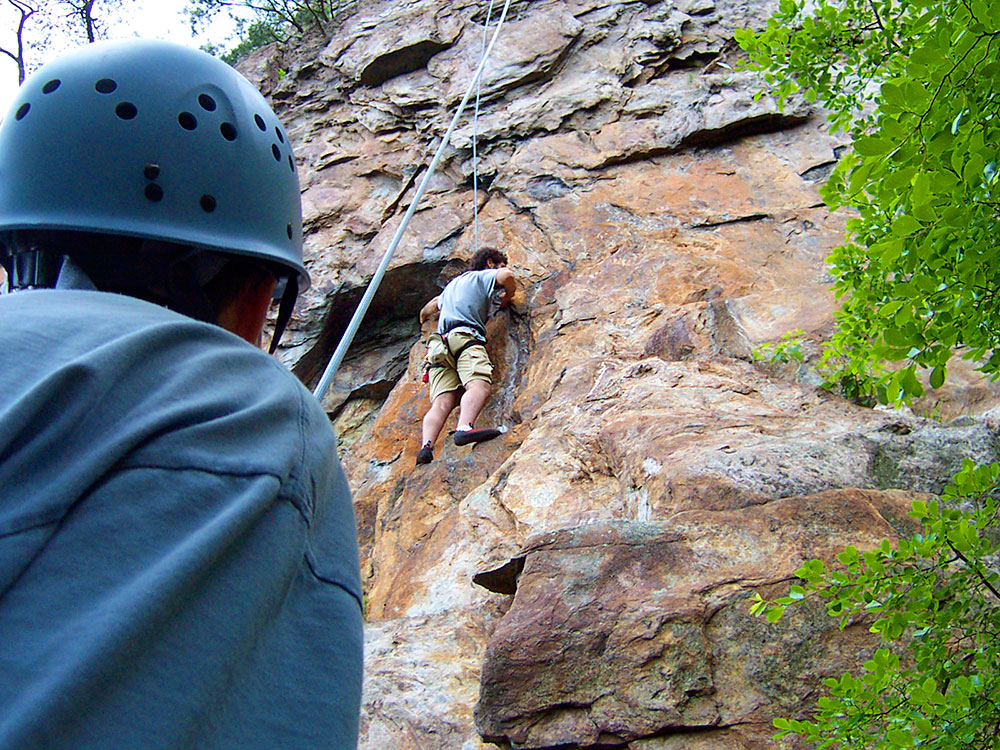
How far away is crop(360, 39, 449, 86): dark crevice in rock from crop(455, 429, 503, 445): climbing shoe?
6.42 m

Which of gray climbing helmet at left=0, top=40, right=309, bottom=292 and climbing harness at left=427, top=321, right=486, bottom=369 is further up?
gray climbing helmet at left=0, top=40, right=309, bottom=292

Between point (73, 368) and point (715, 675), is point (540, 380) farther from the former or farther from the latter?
point (73, 368)

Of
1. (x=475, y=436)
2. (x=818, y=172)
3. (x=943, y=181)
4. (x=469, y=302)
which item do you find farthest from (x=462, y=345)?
(x=943, y=181)

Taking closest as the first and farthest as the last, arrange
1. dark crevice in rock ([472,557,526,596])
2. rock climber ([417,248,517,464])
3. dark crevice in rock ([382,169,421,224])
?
dark crevice in rock ([472,557,526,596])
rock climber ([417,248,517,464])
dark crevice in rock ([382,169,421,224])

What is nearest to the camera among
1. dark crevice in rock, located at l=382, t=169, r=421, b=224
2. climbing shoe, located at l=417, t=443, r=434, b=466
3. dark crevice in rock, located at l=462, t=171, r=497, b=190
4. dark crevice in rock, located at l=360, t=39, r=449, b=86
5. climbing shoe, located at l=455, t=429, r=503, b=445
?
climbing shoe, located at l=455, t=429, r=503, b=445

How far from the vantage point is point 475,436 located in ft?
19.6

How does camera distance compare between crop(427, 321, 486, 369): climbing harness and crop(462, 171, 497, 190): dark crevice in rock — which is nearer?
crop(427, 321, 486, 369): climbing harness

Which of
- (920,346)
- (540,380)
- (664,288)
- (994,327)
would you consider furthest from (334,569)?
(664,288)

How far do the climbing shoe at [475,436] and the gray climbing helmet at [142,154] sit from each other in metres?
4.49

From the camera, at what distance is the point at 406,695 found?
11.8 ft

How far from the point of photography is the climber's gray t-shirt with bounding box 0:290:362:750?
65cm

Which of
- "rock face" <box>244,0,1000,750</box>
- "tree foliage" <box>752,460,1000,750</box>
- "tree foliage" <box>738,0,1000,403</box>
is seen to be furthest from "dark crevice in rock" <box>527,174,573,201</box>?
"tree foliage" <box>752,460,1000,750</box>

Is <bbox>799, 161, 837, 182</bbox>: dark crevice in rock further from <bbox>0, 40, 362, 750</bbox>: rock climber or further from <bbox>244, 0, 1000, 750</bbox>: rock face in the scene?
<bbox>0, 40, 362, 750</bbox>: rock climber

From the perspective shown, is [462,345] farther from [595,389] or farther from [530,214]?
[530,214]
